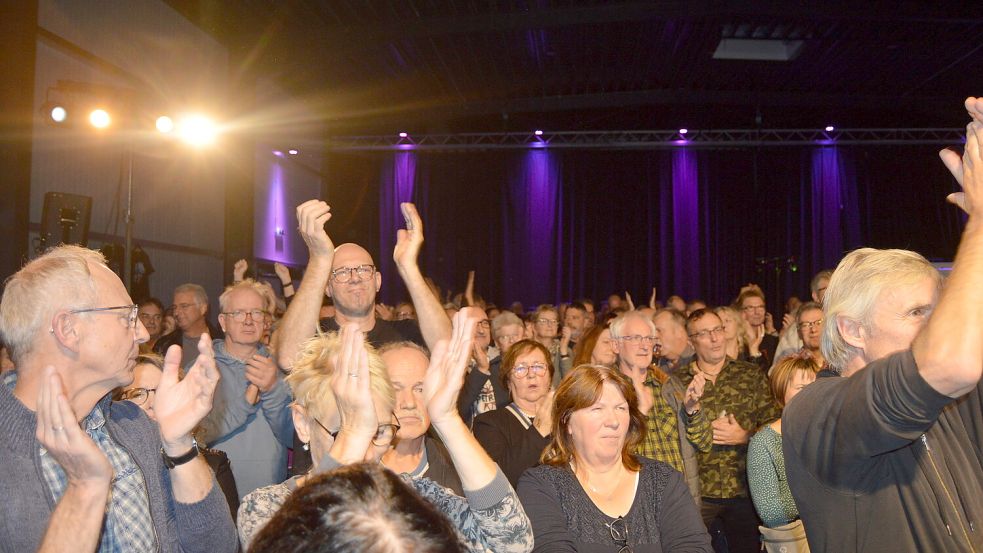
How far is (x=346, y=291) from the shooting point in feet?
11.1

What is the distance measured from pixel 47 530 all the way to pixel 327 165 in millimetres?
13938

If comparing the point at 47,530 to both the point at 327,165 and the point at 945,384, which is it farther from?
the point at 327,165

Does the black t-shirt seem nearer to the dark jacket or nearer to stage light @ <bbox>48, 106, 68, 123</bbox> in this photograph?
the dark jacket

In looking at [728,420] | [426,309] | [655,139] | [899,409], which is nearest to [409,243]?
[426,309]

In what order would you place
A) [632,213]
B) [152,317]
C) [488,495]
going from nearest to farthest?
1. [488,495]
2. [152,317]
3. [632,213]

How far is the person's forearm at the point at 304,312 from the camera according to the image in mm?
3035

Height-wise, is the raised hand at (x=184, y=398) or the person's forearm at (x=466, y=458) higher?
the raised hand at (x=184, y=398)

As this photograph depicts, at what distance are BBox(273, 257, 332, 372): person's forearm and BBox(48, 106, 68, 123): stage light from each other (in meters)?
4.12

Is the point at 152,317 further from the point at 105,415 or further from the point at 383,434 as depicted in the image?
the point at 383,434

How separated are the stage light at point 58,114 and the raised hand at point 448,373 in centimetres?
550

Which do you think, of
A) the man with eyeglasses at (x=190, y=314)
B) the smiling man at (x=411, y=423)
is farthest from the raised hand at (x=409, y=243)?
the man with eyeglasses at (x=190, y=314)

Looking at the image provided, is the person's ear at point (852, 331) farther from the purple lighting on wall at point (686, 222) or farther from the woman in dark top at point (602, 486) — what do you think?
the purple lighting on wall at point (686, 222)

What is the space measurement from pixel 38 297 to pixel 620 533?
1826mm

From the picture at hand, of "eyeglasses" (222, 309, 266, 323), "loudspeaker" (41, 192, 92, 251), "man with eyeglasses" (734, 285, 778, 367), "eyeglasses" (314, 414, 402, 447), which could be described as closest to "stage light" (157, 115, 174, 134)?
"loudspeaker" (41, 192, 92, 251)
